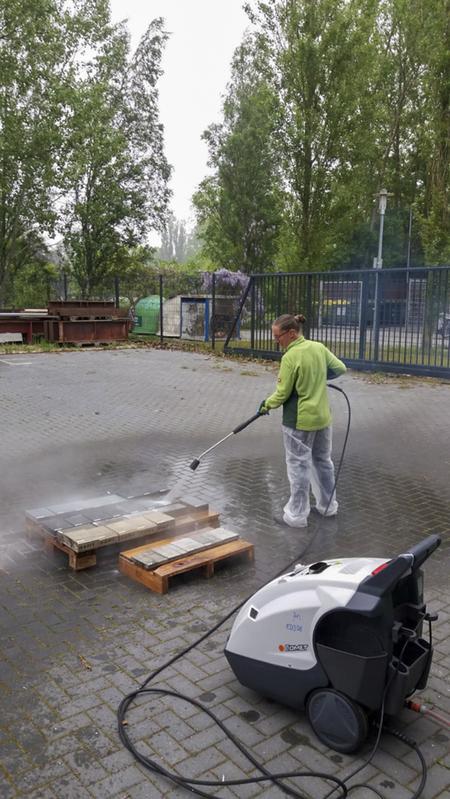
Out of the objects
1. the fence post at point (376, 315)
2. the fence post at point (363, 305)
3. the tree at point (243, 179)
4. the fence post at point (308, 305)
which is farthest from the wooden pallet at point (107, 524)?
the tree at point (243, 179)

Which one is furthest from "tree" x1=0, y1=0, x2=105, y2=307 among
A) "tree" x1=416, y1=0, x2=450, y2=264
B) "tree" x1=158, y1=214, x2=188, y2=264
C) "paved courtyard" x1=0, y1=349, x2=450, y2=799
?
"tree" x1=158, y1=214, x2=188, y2=264

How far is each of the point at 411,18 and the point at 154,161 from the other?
490 inches

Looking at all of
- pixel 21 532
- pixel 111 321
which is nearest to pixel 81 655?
pixel 21 532

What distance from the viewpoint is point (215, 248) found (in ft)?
120

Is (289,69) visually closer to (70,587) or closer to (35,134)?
(35,134)

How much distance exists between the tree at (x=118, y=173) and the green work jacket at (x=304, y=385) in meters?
20.6

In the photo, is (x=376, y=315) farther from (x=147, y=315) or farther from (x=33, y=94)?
(x=33, y=94)

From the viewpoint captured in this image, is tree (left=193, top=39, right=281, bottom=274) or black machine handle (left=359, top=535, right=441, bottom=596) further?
tree (left=193, top=39, right=281, bottom=274)

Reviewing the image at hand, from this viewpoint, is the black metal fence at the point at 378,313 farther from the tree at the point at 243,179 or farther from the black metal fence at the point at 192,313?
the tree at the point at 243,179

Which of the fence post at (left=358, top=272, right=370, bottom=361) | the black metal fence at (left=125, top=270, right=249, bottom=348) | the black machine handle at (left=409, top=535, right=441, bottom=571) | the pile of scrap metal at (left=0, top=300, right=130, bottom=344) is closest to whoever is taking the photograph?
the black machine handle at (left=409, top=535, right=441, bottom=571)

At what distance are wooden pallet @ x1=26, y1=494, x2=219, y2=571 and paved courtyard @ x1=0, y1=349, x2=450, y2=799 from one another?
0.17 m

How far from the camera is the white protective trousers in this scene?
5488 millimetres

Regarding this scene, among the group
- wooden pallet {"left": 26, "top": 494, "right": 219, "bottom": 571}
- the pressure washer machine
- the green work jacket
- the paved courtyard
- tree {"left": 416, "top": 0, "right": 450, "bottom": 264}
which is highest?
tree {"left": 416, "top": 0, "right": 450, "bottom": 264}

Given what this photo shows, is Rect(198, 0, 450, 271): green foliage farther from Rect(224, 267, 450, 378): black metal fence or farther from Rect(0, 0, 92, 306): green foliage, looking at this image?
Rect(0, 0, 92, 306): green foliage
